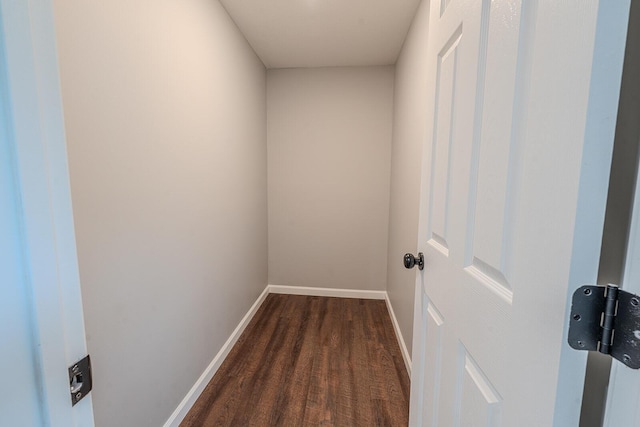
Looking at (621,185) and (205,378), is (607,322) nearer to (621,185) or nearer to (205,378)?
(621,185)

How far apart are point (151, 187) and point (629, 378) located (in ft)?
4.94

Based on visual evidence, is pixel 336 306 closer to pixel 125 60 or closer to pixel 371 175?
pixel 371 175

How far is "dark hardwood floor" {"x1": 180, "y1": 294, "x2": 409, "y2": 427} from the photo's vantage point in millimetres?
1528

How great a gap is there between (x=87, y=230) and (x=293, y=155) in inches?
89.4

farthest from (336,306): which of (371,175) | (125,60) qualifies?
(125,60)

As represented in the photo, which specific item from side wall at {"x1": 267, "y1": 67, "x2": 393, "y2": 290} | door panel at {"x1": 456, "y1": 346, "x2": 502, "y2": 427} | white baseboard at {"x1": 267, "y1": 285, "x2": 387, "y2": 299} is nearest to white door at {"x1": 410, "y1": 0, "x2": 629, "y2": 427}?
door panel at {"x1": 456, "y1": 346, "x2": 502, "y2": 427}

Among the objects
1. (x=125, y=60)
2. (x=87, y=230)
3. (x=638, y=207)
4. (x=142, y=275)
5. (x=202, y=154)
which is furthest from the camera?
(x=202, y=154)

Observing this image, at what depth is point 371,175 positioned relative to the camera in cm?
298

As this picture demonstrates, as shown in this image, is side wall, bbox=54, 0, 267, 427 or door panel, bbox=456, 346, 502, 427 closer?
door panel, bbox=456, 346, 502, 427

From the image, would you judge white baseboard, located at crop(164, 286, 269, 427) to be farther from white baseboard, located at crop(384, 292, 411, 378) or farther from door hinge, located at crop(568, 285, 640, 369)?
door hinge, located at crop(568, 285, 640, 369)

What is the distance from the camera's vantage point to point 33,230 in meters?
0.37

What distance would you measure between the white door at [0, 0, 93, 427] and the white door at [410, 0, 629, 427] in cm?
72

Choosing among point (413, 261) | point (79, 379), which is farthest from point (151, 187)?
point (413, 261)

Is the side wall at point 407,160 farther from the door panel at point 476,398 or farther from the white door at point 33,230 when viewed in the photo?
the white door at point 33,230
